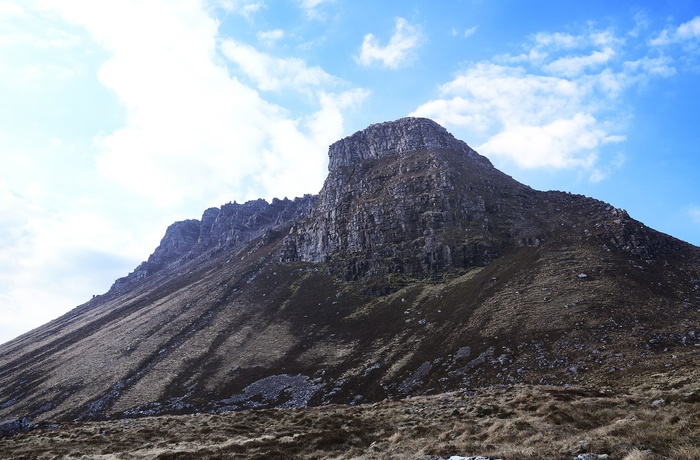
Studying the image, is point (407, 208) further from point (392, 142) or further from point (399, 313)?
point (392, 142)

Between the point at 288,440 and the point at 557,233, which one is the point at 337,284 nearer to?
the point at 557,233

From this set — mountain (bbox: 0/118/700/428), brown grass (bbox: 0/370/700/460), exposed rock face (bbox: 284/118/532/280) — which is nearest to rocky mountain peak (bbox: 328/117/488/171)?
exposed rock face (bbox: 284/118/532/280)

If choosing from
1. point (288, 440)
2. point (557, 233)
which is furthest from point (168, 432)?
point (557, 233)

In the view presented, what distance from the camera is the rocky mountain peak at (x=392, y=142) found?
170m

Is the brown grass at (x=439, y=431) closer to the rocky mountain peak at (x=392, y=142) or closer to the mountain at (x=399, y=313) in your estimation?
A: the mountain at (x=399, y=313)

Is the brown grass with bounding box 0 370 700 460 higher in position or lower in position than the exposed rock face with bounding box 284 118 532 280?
lower

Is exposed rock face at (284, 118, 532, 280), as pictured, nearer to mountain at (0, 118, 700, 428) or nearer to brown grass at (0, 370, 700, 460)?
mountain at (0, 118, 700, 428)

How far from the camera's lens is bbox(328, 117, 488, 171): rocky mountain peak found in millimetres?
170375

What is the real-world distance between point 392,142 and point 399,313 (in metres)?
104

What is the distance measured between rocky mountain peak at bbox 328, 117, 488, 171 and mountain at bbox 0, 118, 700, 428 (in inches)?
157

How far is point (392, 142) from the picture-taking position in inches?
6900

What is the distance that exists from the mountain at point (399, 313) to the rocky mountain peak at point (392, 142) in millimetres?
3984

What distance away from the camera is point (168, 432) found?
35.0 meters

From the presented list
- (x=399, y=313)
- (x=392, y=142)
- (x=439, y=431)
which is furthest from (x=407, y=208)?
(x=439, y=431)
